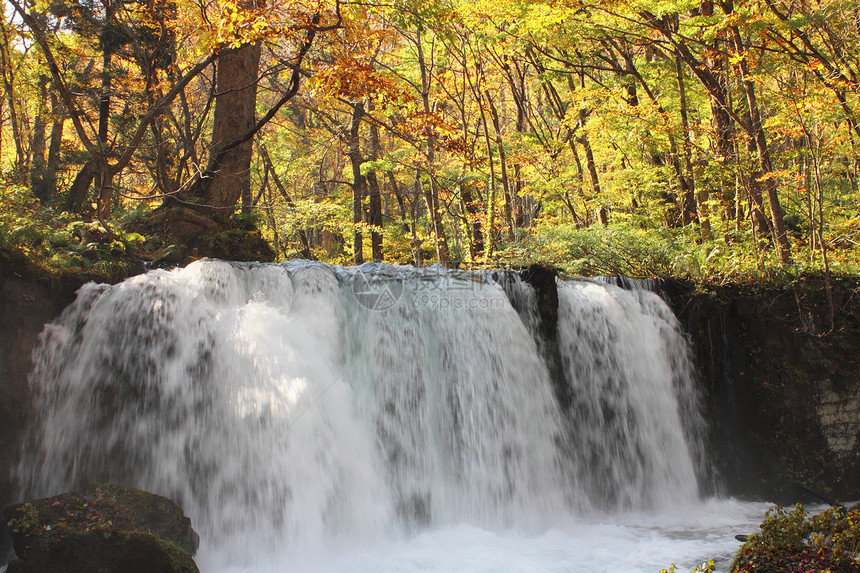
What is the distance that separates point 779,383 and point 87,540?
9159 millimetres

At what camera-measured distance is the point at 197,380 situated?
5.75 meters

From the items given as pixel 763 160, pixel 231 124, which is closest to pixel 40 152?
pixel 231 124

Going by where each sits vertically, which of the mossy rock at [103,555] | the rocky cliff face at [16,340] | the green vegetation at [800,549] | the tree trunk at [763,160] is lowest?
the mossy rock at [103,555]

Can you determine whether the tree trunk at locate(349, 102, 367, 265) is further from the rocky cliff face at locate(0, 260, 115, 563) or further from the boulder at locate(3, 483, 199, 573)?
the boulder at locate(3, 483, 199, 573)

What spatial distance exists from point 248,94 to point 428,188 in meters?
7.10

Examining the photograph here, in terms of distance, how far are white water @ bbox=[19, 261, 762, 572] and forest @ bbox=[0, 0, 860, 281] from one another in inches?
53.8

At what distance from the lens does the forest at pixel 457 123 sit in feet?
24.6

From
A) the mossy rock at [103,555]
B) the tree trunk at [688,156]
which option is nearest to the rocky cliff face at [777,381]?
the tree trunk at [688,156]

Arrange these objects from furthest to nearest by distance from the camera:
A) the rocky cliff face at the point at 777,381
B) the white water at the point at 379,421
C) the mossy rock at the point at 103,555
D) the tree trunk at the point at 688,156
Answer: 1. the tree trunk at the point at 688,156
2. the rocky cliff face at the point at 777,381
3. the white water at the point at 379,421
4. the mossy rock at the point at 103,555

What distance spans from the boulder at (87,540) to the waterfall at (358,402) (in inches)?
36.7

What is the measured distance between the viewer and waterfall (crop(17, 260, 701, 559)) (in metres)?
5.41

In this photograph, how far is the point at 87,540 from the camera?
4.17m

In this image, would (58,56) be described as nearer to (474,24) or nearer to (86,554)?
(474,24)

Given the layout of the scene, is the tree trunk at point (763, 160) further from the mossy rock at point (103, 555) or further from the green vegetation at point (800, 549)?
the mossy rock at point (103, 555)
